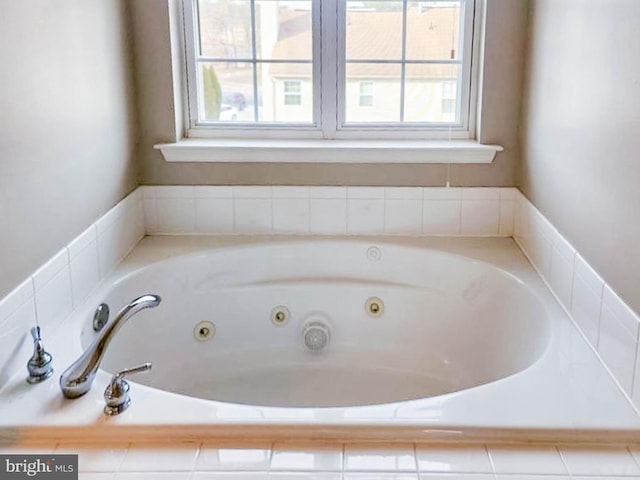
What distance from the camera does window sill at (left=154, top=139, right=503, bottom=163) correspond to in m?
2.59

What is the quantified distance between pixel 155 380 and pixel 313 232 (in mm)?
830

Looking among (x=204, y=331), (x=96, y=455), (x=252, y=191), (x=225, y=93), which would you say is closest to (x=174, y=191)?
(x=252, y=191)

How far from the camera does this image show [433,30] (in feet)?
8.80

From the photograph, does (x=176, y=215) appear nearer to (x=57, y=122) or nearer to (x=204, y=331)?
(x=204, y=331)

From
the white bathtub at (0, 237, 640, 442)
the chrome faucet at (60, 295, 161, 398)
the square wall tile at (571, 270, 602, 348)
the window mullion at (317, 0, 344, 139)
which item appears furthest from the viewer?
the window mullion at (317, 0, 344, 139)

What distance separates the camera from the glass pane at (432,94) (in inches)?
107

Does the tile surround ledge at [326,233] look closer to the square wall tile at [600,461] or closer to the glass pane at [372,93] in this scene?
the square wall tile at [600,461]

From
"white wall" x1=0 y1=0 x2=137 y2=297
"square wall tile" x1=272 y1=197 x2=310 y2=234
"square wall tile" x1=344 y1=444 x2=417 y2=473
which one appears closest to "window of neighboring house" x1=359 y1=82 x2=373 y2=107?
"square wall tile" x1=272 y1=197 x2=310 y2=234

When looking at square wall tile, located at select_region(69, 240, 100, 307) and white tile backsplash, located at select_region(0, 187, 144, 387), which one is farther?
square wall tile, located at select_region(69, 240, 100, 307)

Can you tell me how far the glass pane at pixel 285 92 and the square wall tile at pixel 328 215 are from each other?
0.35 m

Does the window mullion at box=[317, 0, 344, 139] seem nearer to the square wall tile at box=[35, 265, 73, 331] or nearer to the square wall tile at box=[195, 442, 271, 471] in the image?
the square wall tile at box=[35, 265, 73, 331]

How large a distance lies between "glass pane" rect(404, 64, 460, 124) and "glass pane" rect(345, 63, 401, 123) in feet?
0.16

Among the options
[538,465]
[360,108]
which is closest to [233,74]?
[360,108]

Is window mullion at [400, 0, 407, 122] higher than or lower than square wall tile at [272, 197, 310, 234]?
higher
